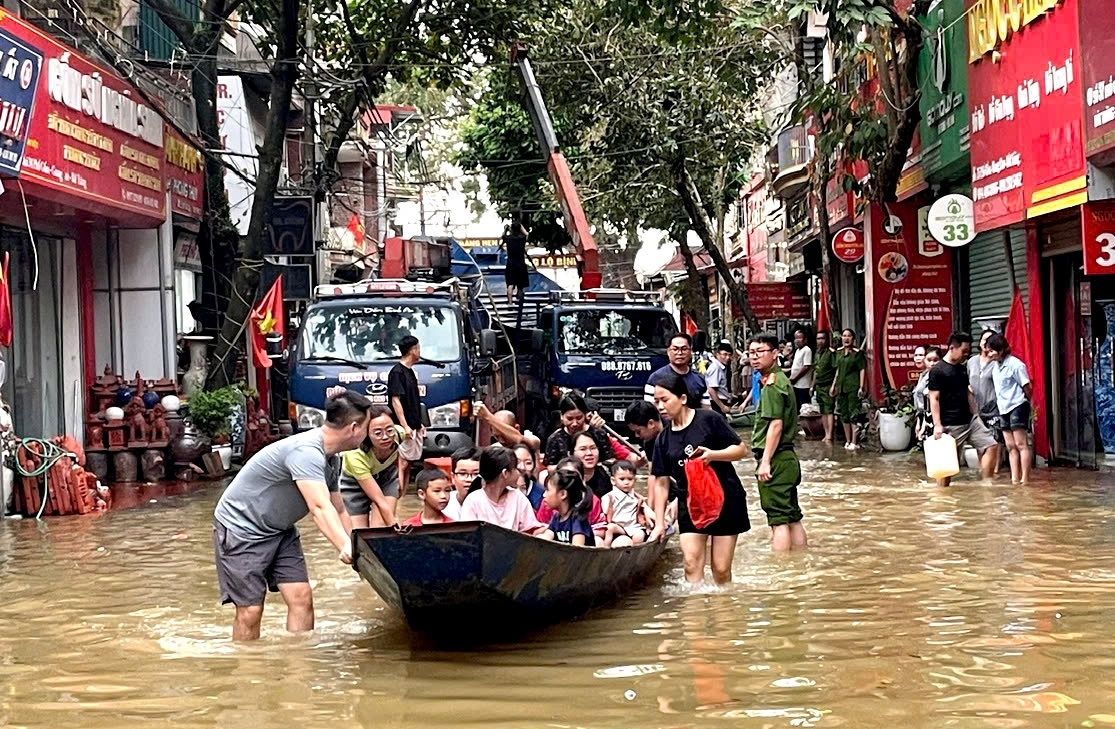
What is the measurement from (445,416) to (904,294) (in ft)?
29.0

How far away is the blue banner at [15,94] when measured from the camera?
53.3ft

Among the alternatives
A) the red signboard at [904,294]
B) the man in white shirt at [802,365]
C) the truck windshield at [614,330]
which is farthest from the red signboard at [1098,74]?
the man in white shirt at [802,365]

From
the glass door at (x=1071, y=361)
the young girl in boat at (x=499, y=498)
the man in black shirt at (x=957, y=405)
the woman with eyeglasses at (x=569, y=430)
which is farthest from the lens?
the glass door at (x=1071, y=361)

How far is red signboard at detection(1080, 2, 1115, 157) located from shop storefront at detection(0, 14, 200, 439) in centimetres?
1062

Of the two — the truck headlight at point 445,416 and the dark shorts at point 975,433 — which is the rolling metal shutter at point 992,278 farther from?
the truck headlight at point 445,416

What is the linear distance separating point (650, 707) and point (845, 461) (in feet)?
49.5

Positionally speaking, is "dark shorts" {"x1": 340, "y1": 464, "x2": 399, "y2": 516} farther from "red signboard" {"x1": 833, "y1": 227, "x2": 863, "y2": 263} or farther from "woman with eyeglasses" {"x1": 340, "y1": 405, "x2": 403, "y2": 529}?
"red signboard" {"x1": 833, "y1": 227, "x2": 863, "y2": 263}

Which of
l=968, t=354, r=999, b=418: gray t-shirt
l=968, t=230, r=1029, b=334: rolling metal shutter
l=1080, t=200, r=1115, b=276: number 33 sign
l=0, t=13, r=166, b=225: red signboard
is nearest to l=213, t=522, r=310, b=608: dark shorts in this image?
l=0, t=13, r=166, b=225: red signboard

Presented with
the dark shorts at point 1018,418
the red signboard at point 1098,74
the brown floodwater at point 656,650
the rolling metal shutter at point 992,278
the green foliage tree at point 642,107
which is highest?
the green foliage tree at point 642,107

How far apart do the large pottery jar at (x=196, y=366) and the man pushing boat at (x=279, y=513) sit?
49.8ft

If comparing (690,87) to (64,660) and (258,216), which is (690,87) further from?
(64,660)

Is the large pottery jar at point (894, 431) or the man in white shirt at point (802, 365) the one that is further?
the man in white shirt at point (802, 365)

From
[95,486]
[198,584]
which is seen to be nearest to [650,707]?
[198,584]

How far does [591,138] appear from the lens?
113ft
